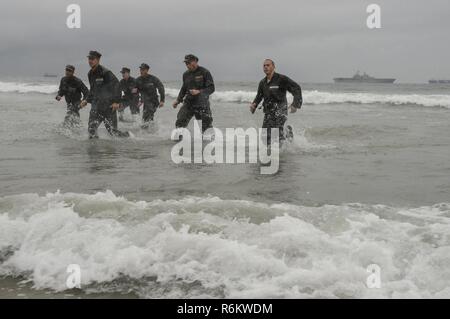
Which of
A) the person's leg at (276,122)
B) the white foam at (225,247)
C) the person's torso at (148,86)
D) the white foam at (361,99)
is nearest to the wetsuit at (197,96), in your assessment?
the person's leg at (276,122)

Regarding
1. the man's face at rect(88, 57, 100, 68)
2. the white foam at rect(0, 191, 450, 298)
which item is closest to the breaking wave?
the man's face at rect(88, 57, 100, 68)

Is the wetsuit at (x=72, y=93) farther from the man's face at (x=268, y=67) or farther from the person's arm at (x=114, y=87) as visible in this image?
the man's face at (x=268, y=67)

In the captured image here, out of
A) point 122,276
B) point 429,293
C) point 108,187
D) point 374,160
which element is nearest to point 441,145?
point 374,160

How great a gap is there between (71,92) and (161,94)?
2321 millimetres

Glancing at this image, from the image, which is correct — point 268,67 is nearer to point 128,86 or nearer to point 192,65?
point 192,65

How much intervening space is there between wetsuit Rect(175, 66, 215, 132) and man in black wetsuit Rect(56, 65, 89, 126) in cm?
277

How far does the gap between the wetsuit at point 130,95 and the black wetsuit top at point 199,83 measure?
13.8 ft

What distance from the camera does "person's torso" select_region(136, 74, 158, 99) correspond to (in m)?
14.4

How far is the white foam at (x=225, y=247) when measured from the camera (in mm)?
3768

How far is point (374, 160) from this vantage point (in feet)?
28.9

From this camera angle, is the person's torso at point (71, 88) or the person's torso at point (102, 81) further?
the person's torso at point (71, 88)

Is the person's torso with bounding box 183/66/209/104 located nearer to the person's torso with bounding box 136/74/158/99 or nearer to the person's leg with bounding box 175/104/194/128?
the person's leg with bounding box 175/104/194/128

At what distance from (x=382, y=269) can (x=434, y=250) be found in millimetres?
553
